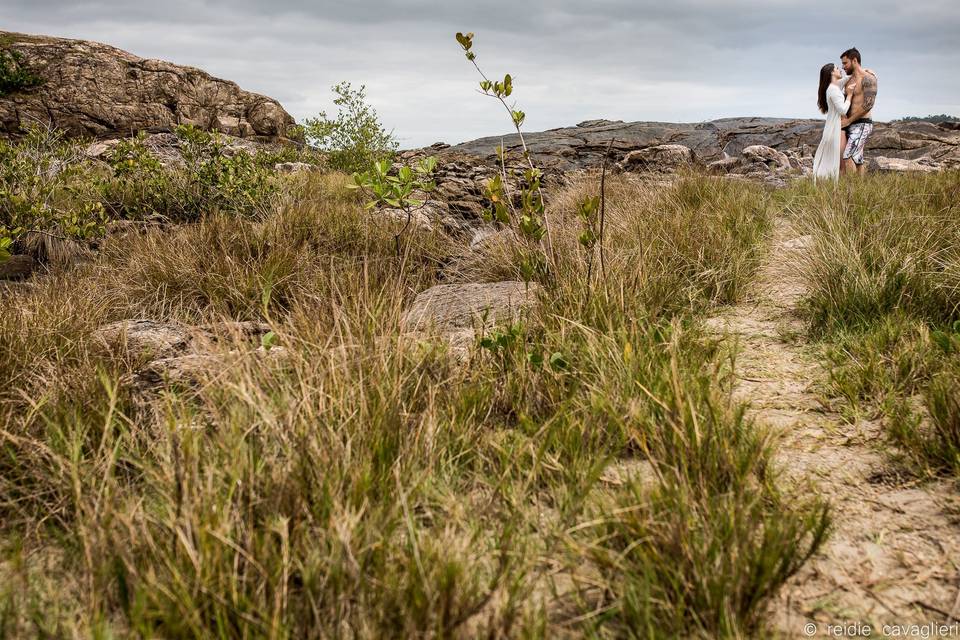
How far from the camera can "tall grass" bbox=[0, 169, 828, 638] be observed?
1.40 metres

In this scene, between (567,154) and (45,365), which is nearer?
(45,365)

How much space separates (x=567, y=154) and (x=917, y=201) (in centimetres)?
1142

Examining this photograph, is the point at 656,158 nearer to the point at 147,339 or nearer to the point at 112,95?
the point at 147,339

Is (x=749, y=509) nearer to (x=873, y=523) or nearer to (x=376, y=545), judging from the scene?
(x=873, y=523)

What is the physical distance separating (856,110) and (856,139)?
471mm

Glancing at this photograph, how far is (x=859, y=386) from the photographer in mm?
2588

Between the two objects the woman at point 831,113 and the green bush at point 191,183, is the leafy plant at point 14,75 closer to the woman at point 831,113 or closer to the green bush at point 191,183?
the green bush at point 191,183

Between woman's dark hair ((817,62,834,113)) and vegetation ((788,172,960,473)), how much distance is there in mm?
7672

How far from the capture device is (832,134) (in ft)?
36.4

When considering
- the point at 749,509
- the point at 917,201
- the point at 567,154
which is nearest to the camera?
the point at 749,509

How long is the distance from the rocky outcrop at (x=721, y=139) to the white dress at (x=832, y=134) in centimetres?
566

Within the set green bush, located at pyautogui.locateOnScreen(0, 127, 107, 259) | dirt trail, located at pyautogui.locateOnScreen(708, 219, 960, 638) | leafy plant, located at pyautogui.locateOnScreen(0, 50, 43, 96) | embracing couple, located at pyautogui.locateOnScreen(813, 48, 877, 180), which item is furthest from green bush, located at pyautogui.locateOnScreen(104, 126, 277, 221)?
leafy plant, located at pyautogui.locateOnScreen(0, 50, 43, 96)

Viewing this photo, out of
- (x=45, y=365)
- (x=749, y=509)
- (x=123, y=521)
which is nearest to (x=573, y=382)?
(x=749, y=509)

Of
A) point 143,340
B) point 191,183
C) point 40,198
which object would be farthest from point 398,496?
point 191,183
